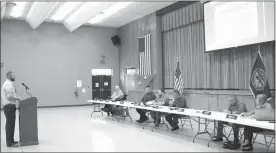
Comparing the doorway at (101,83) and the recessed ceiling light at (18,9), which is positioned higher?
the recessed ceiling light at (18,9)

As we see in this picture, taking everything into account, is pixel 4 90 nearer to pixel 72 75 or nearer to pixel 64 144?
pixel 64 144

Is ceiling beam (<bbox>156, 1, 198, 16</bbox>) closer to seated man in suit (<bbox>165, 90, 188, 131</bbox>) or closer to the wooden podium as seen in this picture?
seated man in suit (<bbox>165, 90, 188, 131</bbox>)

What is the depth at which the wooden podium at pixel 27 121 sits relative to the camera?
5004 mm

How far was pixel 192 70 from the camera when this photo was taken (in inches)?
392

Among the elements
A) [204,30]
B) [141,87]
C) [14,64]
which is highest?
[204,30]

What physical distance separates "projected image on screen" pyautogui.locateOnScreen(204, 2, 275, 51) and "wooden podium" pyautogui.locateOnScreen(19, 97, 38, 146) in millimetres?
5786

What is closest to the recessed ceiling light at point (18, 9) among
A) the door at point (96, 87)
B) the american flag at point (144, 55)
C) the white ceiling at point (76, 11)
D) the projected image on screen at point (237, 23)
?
the white ceiling at point (76, 11)

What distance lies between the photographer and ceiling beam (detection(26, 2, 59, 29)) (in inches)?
406

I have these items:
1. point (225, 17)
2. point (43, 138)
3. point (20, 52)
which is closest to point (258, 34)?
point (225, 17)

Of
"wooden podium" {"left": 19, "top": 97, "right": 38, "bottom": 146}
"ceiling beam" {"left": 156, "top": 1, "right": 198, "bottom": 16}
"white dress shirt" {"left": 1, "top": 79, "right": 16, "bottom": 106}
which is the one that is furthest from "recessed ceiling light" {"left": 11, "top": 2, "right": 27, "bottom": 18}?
"wooden podium" {"left": 19, "top": 97, "right": 38, "bottom": 146}

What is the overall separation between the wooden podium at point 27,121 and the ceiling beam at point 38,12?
6.09 metres

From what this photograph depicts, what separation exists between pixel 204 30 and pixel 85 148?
590 centimetres

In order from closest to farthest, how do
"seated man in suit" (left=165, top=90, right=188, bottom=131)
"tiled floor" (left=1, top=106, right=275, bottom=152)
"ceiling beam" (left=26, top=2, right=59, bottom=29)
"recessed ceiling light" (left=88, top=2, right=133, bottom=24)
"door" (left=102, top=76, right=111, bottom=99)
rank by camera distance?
1. "tiled floor" (left=1, top=106, right=275, bottom=152)
2. "seated man in suit" (left=165, top=90, right=188, bottom=131)
3. "ceiling beam" (left=26, top=2, right=59, bottom=29)
4. "recessed ceiling light" (left=88, top=2, right=133, bottom=24)
5. "door" (left=102, top=76, right=111, bottom=99)

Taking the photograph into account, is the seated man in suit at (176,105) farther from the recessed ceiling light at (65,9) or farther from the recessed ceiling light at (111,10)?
the recessed ceiling light at (65,9)
